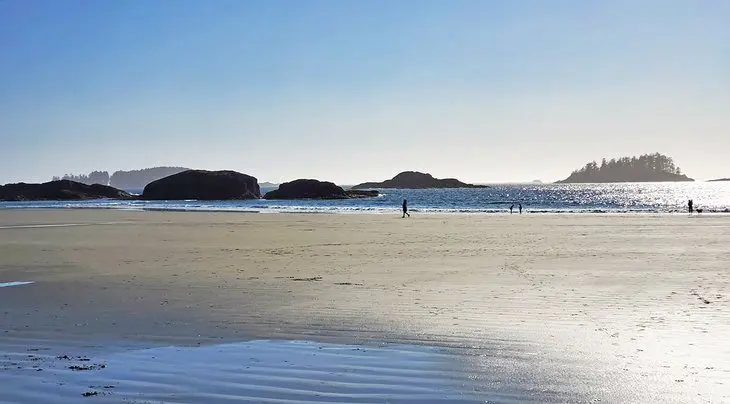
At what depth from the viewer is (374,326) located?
1009 centimetres

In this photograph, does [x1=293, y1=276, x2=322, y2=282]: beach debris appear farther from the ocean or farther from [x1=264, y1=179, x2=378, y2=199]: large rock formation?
[x1=264, y1=179, x2=378, y2=199]: large rock formation

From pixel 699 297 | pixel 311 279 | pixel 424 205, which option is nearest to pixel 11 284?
pixel 311 279

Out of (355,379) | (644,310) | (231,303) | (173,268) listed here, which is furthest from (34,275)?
(644,310)

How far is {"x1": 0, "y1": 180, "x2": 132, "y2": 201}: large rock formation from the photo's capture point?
122250 mm

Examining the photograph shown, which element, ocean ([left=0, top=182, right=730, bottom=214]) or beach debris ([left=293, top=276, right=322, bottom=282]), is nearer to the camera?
beach debris ([left=293, top=276, right=322, bottom=282])

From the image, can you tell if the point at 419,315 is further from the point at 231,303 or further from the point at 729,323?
the point at 729,323

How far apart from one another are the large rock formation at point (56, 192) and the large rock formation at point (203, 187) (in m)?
8.61

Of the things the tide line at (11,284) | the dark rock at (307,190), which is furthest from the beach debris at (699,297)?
the dark rock at (307,190)

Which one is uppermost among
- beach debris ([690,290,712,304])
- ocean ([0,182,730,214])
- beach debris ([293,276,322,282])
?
ocean ([0,182,730,214])

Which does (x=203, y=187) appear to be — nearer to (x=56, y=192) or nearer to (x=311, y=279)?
(x=56, y=192)

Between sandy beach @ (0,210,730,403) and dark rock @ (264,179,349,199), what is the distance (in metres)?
112

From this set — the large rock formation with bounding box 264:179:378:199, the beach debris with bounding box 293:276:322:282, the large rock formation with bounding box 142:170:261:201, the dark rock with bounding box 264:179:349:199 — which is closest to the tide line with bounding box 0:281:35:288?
the beach debris with bounding box 293:276:322:282

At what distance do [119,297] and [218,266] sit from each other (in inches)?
225

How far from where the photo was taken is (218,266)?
18.9 m
